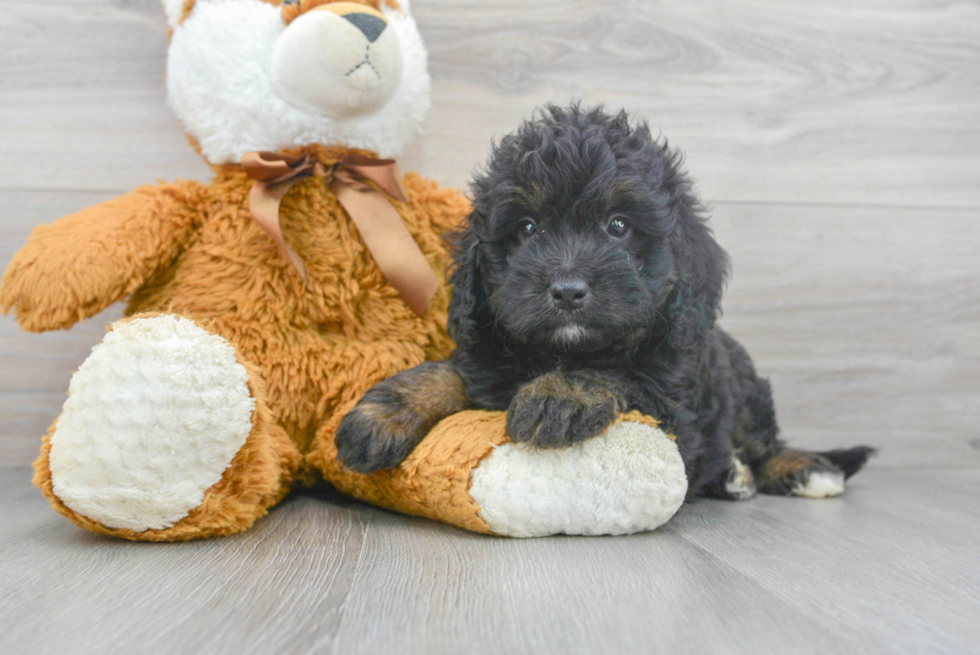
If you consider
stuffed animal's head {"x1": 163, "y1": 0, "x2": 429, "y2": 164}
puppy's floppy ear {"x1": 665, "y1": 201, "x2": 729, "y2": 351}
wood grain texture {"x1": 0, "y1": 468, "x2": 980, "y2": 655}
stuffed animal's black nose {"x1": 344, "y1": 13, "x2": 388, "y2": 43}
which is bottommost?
wood grain texture {"x1": 0, "y1": 468, "x2": 980, "y2": 655}

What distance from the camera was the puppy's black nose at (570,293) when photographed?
159 centimetres

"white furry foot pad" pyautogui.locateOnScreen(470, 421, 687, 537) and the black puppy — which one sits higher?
the black puppy

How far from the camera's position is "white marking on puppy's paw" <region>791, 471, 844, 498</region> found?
7.57 ft

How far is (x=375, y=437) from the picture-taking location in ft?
5.37

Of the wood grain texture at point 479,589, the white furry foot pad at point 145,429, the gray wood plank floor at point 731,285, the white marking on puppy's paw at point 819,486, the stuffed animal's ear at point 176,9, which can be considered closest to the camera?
the wood grain texture at point 479,589

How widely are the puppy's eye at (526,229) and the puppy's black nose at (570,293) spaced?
0.74 ft

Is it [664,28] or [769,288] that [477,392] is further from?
[664,28]

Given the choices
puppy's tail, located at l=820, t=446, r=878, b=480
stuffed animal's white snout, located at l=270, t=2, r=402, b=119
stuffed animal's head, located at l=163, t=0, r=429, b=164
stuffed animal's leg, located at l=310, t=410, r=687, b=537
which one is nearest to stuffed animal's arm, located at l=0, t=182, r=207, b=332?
stuffed animal's head, located at l=163, t=0, r=429, b=164

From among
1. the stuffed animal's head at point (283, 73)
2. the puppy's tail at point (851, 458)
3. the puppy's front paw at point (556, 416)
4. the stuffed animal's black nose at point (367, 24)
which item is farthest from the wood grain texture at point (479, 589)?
the stuffed animal's black nose at point (367, 24)

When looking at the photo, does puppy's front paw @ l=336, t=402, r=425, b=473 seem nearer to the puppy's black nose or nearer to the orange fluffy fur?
the orange fluffy fur

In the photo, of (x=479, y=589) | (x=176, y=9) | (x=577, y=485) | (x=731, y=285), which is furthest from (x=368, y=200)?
(x=731, y=285)

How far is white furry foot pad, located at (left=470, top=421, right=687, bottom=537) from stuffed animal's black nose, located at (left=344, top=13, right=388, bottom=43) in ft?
3.62

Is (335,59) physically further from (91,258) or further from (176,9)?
(91,258)

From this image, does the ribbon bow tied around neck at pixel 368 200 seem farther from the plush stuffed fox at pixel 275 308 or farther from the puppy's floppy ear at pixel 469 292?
the puppy's floppy ear at pixel 469 292
